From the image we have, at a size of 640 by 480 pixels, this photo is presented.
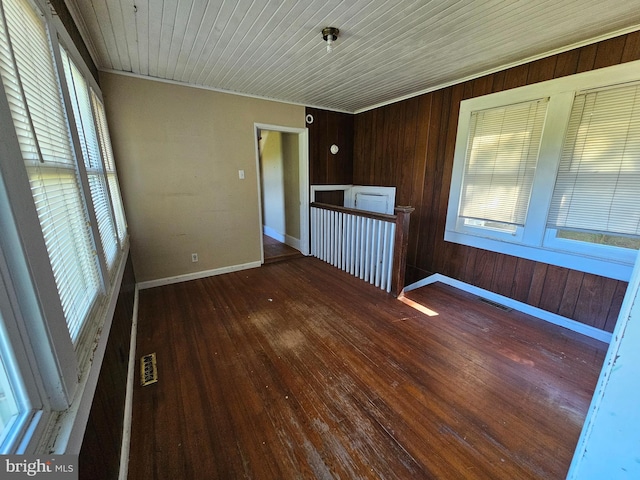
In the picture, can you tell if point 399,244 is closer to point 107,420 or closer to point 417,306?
point 417,306

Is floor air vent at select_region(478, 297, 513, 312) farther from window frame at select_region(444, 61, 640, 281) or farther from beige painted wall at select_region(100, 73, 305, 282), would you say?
beige painted wall at select_region(100, 73, 305, 282)

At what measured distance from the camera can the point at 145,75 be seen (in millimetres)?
2738

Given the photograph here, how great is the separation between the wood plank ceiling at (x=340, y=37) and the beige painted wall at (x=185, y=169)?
0.28 m

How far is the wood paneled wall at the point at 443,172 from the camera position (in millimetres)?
2153

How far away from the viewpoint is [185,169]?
10.2ft

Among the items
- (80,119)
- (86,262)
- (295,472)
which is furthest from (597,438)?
(80,119)

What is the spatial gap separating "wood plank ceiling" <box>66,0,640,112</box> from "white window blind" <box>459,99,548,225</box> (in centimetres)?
48

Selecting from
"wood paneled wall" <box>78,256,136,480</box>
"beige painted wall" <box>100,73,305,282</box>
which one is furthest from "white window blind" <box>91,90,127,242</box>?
"wood paneled wall" <box>78,256,136,480</box>

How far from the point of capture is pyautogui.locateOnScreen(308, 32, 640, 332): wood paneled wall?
2153 millimetres

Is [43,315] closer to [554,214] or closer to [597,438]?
[597,438]

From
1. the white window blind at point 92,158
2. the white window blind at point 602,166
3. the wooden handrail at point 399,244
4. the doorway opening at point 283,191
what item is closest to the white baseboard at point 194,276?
the doorway opening at point 283,191

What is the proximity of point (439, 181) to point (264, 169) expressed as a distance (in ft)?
12.3

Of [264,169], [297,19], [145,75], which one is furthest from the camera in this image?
[264,169]

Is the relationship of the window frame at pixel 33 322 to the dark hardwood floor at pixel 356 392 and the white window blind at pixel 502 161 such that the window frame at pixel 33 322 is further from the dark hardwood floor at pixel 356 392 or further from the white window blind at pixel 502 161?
the white window blind at pixel 502 161
